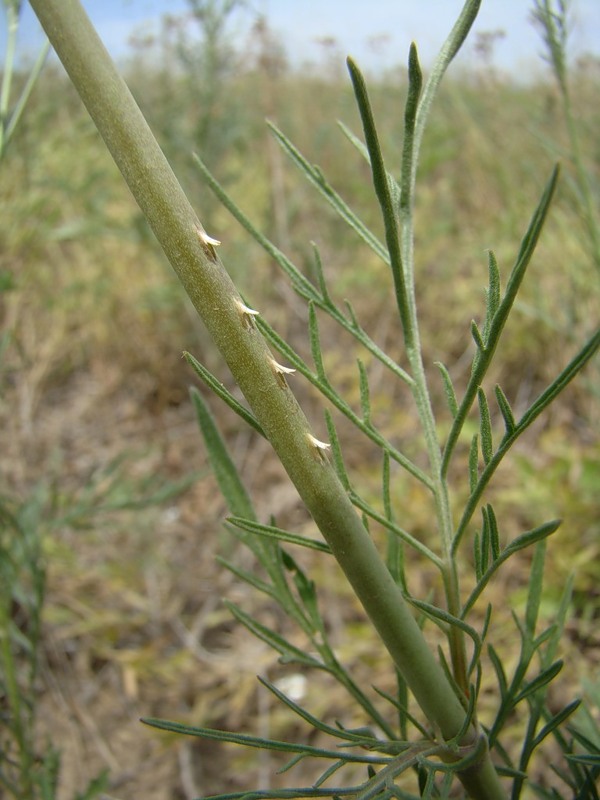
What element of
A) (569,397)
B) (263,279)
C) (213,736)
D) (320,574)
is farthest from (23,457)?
(213,736)

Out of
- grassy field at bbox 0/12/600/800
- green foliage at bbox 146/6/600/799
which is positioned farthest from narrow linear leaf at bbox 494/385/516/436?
grassy field at bbox 0/12/600/800

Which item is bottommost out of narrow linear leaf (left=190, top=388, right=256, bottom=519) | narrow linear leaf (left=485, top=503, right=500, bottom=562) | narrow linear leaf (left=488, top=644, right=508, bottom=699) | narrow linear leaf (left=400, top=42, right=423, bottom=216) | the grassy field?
the grassy field

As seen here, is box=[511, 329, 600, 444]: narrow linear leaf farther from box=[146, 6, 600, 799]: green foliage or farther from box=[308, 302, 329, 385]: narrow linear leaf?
box=[308, 302, 329, 385]: narrow linear leaf

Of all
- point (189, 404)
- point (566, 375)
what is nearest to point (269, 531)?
point (566, 375)

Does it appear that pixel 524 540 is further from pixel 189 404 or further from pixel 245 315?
pixel 189 404

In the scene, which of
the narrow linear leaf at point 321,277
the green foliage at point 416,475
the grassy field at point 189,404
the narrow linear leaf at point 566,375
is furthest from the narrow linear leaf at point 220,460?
the grassy field at point 189,404

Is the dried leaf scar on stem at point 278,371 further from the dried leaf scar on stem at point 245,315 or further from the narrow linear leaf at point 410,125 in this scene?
the narrow linear leaf at point 410,125
